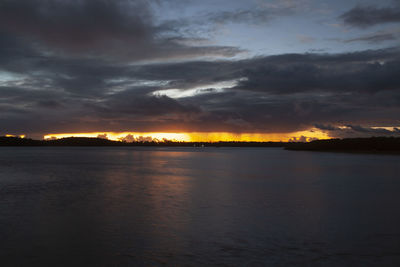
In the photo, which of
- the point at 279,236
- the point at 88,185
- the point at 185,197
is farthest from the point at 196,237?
the point at 88,185

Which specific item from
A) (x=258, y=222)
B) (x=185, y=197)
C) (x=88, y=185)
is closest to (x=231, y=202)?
(x=185, y=197)

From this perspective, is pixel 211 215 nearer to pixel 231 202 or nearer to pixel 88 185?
pixel 231 202

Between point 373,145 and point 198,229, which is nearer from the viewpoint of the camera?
point 198,229

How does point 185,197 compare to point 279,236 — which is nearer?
point 279,236

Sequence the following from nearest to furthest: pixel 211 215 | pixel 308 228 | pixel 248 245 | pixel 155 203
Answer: pixel 248 245, pixel 308 228, pixel 211 215, pixel 155 203

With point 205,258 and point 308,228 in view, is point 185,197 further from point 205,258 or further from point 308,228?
point 205,258

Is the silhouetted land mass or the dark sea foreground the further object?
the silhouetted land mass

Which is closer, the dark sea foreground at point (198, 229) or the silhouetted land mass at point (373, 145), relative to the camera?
the dark sea foreground at point (198, 229)

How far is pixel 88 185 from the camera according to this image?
34.6m

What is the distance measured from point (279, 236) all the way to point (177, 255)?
5.07m

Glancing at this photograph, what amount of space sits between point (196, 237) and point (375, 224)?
9514 mm

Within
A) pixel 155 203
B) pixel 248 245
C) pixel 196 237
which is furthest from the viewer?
pixel 155 203

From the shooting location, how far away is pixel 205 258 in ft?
40.5

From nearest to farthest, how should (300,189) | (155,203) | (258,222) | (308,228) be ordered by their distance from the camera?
(308,228) → (258,222) → (155,203) → (300,189)
